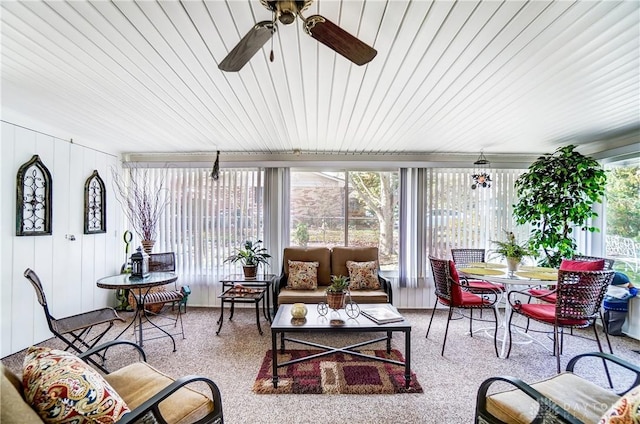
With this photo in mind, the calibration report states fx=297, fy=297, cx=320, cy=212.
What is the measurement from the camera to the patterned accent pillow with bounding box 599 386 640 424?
3.60 feet

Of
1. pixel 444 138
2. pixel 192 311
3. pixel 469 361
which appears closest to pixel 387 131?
pixel 444 138

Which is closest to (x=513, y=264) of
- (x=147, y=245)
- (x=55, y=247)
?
(x=147, y=245)

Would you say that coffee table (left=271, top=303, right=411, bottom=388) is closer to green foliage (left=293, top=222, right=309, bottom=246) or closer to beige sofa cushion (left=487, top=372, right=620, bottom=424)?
beige sofa cushion (left=487, top=372, right=620, bottom=424)

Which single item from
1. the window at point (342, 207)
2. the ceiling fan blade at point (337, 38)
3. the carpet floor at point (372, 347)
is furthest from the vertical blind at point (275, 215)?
the ceiling fan blade at point (337, 38)

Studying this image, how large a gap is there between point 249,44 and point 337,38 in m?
0.41

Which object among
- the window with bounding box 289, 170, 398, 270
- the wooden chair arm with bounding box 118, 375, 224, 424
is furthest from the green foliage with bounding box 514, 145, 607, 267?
the wooden chair arm with bounding box 118, 375, 224, 424

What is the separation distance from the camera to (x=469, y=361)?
3.03m

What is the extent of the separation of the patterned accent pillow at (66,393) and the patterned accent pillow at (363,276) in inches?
123

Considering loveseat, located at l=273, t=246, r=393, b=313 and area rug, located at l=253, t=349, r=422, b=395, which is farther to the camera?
loveseat, located at l=273, t=246, r=393, b=313

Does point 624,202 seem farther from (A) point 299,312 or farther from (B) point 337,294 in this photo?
(A) point 299,312

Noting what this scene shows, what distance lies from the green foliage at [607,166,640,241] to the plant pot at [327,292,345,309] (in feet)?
12.9

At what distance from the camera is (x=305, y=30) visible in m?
1.31

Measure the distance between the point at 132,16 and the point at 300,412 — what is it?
2731 mm

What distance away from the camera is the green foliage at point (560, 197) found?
3.76 m
